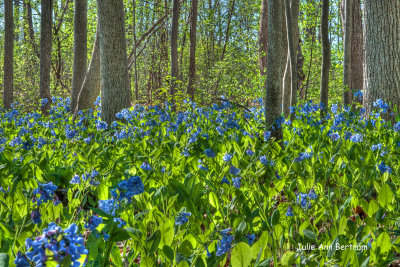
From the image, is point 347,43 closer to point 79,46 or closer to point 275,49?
point 275,49

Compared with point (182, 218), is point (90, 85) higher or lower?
higher

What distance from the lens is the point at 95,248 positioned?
138 cm

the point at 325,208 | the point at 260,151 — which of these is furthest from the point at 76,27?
the point at 325,208

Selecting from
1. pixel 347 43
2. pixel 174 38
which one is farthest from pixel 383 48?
pixel 174 38

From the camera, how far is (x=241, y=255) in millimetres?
1228

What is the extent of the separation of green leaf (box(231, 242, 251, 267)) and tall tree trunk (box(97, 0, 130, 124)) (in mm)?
3998

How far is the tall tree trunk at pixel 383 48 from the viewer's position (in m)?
4.01

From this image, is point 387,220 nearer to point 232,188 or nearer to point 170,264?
point 232,188

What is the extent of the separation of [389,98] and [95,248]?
3819 mm

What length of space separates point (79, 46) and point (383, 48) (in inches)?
186

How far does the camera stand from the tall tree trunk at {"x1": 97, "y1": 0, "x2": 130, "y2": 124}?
15.6 feet

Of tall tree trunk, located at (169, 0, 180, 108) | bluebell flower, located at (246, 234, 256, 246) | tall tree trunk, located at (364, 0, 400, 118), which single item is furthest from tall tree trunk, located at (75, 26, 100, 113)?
bluebell flower, located at (246, 234, 256, 246)

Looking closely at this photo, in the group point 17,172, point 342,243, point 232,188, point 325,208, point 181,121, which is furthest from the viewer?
point 181,121

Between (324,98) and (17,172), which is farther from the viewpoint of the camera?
(324,98)
